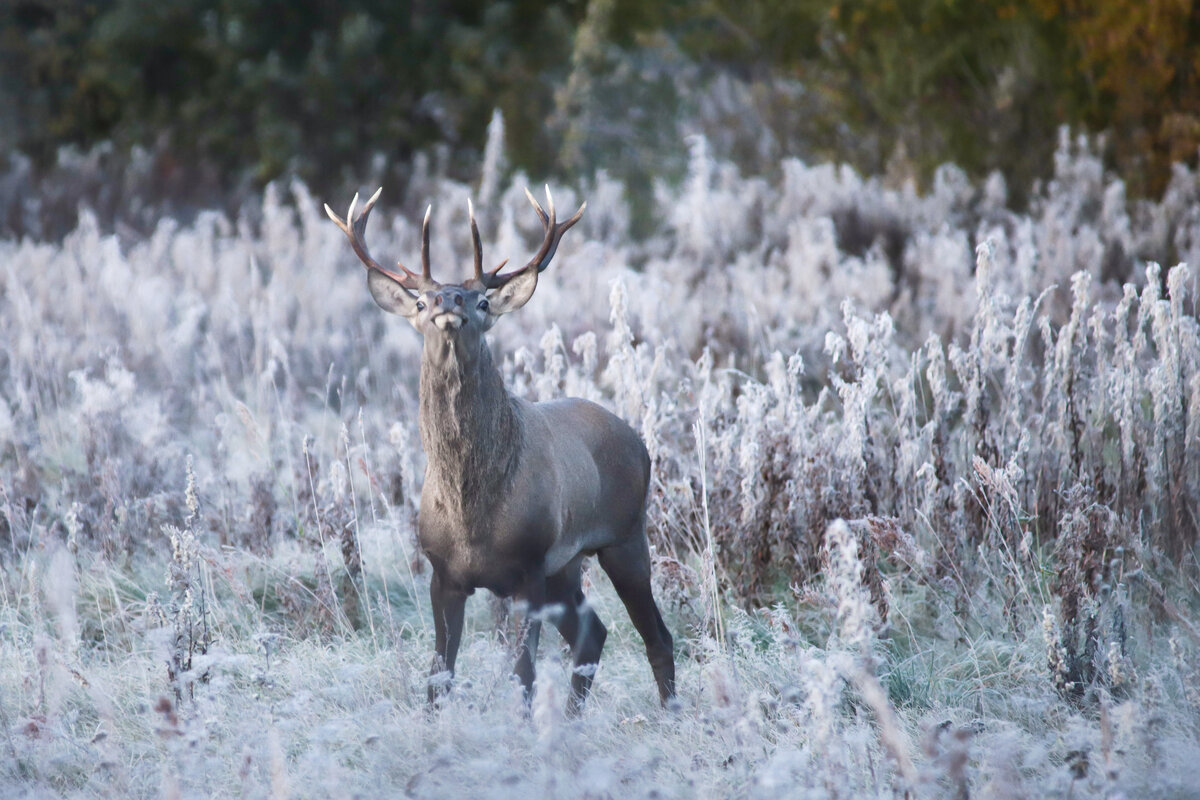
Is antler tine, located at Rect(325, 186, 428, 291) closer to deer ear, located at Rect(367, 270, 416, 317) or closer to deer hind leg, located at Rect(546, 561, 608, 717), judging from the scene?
deer ear, located at Rect(367, 270, 416, 317)

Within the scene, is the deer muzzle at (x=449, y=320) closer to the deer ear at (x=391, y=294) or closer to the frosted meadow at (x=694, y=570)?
the deer ear at (x=391, y=294)

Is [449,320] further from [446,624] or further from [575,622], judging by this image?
[575,622]

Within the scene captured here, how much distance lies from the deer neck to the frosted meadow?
505mm

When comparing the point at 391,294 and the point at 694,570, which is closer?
the point at 391,294

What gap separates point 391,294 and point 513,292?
363 mm

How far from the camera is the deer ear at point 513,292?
3.76 metres

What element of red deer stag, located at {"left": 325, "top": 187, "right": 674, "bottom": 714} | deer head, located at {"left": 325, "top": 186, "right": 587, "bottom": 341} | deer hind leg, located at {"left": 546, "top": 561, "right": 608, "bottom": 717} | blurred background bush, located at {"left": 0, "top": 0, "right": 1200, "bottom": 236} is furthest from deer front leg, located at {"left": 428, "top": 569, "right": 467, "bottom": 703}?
blurred background bush, located at {"left": 0, "top": 0, "right": 1200, "bottom": 236}

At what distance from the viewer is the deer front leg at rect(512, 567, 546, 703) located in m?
3.57

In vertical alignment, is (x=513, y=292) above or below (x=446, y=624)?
above

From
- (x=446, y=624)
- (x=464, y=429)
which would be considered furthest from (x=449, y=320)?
(x=446, y=624)

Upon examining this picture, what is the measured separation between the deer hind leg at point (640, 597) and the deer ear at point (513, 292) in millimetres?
817

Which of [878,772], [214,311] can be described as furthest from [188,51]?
[878,772]

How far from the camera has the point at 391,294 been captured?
3.82 meters

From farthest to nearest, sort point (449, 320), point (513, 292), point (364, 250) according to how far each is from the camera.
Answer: point (364, 250) → point (513, 292) → point (449, 320)
